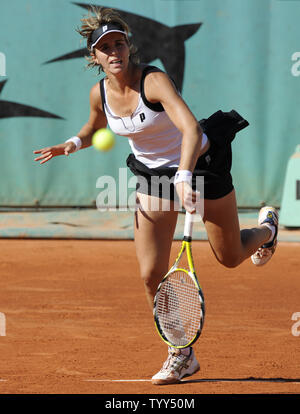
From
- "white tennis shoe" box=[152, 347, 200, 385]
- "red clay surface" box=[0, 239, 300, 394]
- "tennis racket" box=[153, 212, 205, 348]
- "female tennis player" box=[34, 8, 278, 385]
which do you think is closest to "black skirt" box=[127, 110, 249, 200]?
"female tennis player" box=[34, 8, 278, 385]

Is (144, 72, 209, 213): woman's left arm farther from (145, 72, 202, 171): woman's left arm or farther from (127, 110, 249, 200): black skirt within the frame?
(127, 110, 249, 200): black skirt

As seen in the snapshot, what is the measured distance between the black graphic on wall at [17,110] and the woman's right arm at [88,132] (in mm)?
4225

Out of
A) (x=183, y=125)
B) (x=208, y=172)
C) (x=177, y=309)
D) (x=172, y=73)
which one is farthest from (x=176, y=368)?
(x=172, y=73)

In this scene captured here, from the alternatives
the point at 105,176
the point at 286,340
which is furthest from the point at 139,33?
the point at 286,340

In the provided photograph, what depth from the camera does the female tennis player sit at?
330cm

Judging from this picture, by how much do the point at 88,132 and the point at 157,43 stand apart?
14.3 feet

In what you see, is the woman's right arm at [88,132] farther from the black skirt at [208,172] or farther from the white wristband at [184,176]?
the white wristband at [184,176]

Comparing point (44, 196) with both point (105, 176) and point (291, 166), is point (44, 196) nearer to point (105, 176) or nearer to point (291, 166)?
point (105, 176)

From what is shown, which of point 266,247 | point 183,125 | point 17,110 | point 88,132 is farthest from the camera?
point 17,110

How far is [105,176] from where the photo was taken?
7973 millimetres

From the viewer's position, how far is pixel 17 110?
8.07 m

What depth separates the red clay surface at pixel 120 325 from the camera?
3.50 meters

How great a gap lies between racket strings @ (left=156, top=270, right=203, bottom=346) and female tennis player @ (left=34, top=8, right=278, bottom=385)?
17 cm

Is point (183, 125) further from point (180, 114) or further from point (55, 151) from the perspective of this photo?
point (55, 151)
